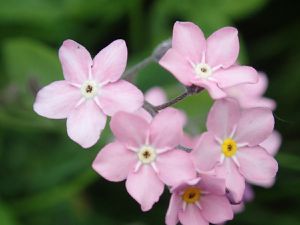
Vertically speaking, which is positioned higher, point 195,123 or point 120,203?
point 195,123

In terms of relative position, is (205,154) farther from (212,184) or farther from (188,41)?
(188,41)

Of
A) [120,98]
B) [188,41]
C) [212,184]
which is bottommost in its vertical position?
[212,184]

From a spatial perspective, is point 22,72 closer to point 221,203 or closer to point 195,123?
point 195,123

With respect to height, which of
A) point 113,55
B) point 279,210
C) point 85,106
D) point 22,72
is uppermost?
point 113,55

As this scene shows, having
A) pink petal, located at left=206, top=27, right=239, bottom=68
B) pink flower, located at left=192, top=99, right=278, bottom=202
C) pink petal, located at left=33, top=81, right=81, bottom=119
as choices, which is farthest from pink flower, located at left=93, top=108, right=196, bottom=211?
pink petal, located at left=206, top=27, right=239, bottom=68

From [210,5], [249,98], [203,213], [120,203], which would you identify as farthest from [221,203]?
[210,5]

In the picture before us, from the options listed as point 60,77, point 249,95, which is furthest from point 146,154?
point 60,77
